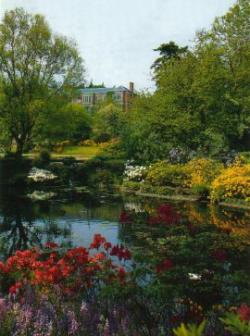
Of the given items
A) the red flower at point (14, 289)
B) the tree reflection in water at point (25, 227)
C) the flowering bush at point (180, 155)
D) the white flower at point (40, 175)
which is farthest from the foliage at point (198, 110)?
the red flower at point (14, 289)

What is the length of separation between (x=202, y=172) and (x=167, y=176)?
6.29ft

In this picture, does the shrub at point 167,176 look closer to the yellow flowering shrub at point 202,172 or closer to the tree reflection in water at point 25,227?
the yellow flowering shrub at point 202,172

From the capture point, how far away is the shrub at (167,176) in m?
23.1

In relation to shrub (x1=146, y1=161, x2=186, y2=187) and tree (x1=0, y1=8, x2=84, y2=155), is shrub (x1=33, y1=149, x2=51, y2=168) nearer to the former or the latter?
tree (x1=0, y1=8, x2=84, y2=155)

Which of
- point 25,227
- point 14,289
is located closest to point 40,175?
point 25,227

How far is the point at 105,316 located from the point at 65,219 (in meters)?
11.1

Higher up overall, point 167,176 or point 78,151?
point 167,176

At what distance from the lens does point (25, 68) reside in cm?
3347

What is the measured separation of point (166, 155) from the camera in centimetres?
2761

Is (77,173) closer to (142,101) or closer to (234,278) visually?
(142,101)

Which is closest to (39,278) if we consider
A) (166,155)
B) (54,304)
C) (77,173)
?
(54,304)

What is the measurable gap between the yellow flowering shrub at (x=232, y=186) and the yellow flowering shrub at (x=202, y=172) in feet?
4.63

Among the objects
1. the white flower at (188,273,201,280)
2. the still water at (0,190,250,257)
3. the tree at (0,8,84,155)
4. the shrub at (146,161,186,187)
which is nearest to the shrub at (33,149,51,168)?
the tree at (0,8,84,155)

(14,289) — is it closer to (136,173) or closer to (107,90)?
(136,173)
